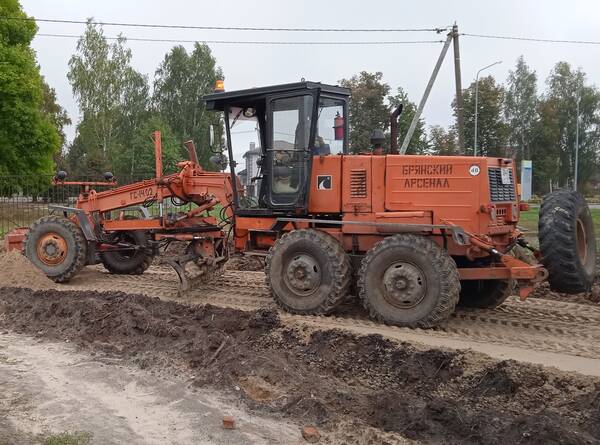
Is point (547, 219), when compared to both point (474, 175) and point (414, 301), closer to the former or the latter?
point (474, 175)

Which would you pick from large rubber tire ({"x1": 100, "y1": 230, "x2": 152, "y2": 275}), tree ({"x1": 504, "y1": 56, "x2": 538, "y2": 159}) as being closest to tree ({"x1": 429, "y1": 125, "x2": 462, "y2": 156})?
tree ({"x1": 504, "y1": 56, "x2": 538, "y2": 159})

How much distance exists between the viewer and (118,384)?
5.34 meters

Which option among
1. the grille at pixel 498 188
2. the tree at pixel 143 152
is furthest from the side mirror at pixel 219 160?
the tree at pixel 143 152

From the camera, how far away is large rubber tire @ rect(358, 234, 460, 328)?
676 centimetres

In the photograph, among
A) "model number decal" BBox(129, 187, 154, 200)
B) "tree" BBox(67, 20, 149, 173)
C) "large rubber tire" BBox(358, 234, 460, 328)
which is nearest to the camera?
"large rubber tire" BBox(358, 234, 460, 328)

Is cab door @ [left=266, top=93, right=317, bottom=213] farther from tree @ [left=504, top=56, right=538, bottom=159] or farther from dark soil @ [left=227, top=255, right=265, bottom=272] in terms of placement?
tree @ [left=504, top=56, right=538, bottom=159]

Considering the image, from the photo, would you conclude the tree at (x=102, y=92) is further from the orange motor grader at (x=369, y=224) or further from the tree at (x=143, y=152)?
the orange motor grader at (x=369, y=224)

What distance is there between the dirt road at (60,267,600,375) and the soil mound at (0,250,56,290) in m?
0.35

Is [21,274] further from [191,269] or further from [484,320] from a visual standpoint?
[484,320]

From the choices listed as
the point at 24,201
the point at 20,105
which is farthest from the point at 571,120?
the point at 24,201

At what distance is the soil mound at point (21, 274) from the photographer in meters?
9.33

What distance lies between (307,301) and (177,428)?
3304 millimetres

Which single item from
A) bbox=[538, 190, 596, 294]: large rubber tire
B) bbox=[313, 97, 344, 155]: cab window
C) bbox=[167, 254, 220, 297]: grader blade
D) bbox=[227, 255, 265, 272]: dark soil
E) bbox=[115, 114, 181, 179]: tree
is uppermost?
bbox=[115, 114, 181, 179]: tree

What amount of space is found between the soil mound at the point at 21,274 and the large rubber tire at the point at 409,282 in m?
5.16
